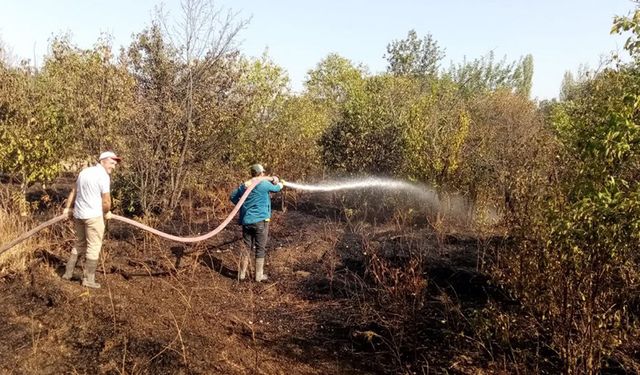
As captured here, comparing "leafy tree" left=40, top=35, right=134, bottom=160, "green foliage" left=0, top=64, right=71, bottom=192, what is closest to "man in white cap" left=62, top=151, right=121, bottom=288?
"leafy tree" left=40, top=35, right=134, bottom=160

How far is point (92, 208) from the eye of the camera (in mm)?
5801

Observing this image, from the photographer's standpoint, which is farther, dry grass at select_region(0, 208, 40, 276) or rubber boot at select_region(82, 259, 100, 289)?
dry grass at select_region(0, 208, 40, 276)

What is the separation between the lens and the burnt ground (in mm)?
4480

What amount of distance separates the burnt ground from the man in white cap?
1.10ft

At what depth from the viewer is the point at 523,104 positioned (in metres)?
24.9

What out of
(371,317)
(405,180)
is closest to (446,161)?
(405,180)

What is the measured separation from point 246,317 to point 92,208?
7.13 feet

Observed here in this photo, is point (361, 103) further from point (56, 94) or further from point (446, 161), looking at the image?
point (56, 94)

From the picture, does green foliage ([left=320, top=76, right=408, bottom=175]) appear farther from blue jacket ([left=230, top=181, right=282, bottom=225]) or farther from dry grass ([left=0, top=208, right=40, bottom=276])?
dry grass ([left=0, top=208, right=40, bottom=276])

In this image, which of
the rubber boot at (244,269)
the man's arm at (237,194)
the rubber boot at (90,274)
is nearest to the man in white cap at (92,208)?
the rubber boot at (90,274)

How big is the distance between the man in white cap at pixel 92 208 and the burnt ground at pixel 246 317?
13.1 inches

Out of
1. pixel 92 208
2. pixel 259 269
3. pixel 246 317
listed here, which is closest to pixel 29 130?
pixel 92 208

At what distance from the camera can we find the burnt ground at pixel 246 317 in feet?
14.7

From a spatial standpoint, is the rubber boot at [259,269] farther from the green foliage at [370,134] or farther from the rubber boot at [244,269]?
the green foliage at [370,134]
